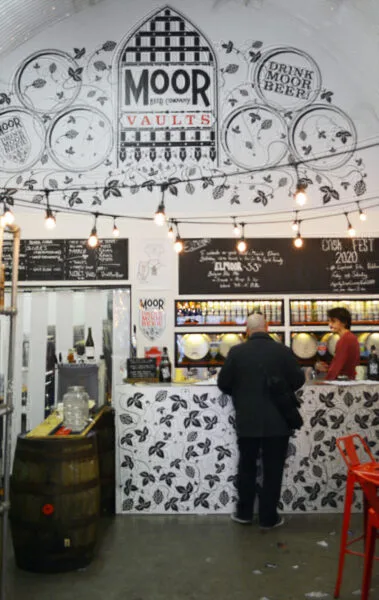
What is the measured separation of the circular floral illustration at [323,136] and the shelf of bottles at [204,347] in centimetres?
230

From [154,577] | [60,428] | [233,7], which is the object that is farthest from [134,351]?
[233,7]

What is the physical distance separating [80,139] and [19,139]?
0.75 meters

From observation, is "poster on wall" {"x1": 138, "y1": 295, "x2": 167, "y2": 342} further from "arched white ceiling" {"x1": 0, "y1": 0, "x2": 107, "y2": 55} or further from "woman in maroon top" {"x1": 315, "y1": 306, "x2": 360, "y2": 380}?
"arched white ceiling" {"x1": 0, "y1": 0, "x2": 107, "y2": 55}

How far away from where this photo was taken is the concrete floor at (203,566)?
130 inches

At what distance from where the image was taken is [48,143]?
7078 mm

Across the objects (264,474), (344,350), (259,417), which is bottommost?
(264,474)

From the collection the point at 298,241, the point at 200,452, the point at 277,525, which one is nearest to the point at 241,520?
the point at 277,525

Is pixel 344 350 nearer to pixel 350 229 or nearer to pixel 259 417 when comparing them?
pixel 259 417

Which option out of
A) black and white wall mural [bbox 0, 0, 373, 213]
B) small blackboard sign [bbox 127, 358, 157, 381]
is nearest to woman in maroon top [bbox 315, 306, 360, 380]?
small blackboard sign [bbox 127, 358, 157, 381]

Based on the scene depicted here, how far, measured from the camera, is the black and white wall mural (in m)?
7.01

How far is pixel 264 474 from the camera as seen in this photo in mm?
4465

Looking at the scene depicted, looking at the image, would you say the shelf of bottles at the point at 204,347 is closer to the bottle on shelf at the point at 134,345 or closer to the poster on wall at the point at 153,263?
the bottle on shelf at the point at 134,345

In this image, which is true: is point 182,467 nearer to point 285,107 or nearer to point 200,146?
point 200,146

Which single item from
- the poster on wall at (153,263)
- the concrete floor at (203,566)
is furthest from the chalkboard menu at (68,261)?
the concrete floor at (203,566)
